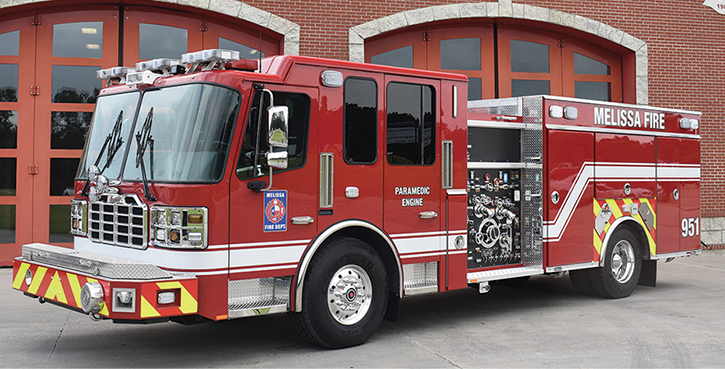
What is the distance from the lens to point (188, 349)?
6.33 metres

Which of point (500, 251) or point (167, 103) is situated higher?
point (167, 103)

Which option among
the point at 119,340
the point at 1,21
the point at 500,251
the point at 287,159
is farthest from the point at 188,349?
the point at 1,21

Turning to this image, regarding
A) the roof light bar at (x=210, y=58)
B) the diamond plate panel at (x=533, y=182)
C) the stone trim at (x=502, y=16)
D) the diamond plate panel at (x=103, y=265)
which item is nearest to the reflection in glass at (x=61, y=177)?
the stone trim at (x=502, y=16)

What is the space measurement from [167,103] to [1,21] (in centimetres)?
755

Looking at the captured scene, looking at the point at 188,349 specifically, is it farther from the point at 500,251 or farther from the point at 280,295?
the point at 500,251

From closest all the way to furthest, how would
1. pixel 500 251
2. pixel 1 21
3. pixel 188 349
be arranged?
pixel 188 349 → pixel 500 251 → pixel 1 21

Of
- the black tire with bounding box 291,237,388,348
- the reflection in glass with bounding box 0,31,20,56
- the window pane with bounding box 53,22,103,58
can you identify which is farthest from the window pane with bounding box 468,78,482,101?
the reflection in glass with bounding box 0,31,20,56

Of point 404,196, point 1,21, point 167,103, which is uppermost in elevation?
point 1,21

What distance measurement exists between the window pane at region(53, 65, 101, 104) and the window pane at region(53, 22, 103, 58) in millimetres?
232

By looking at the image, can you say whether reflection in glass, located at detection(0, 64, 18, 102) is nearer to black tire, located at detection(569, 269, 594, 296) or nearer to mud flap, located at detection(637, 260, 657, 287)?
black tire, located at detection(569, 269, 594, 296)

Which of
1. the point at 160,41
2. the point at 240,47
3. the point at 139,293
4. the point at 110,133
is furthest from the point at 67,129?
the point at 139,293

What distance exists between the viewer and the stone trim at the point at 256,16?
475 inches

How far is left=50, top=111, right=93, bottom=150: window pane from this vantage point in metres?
11.8

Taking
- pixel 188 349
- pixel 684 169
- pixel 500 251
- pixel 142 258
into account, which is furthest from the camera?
pixel 684 169
